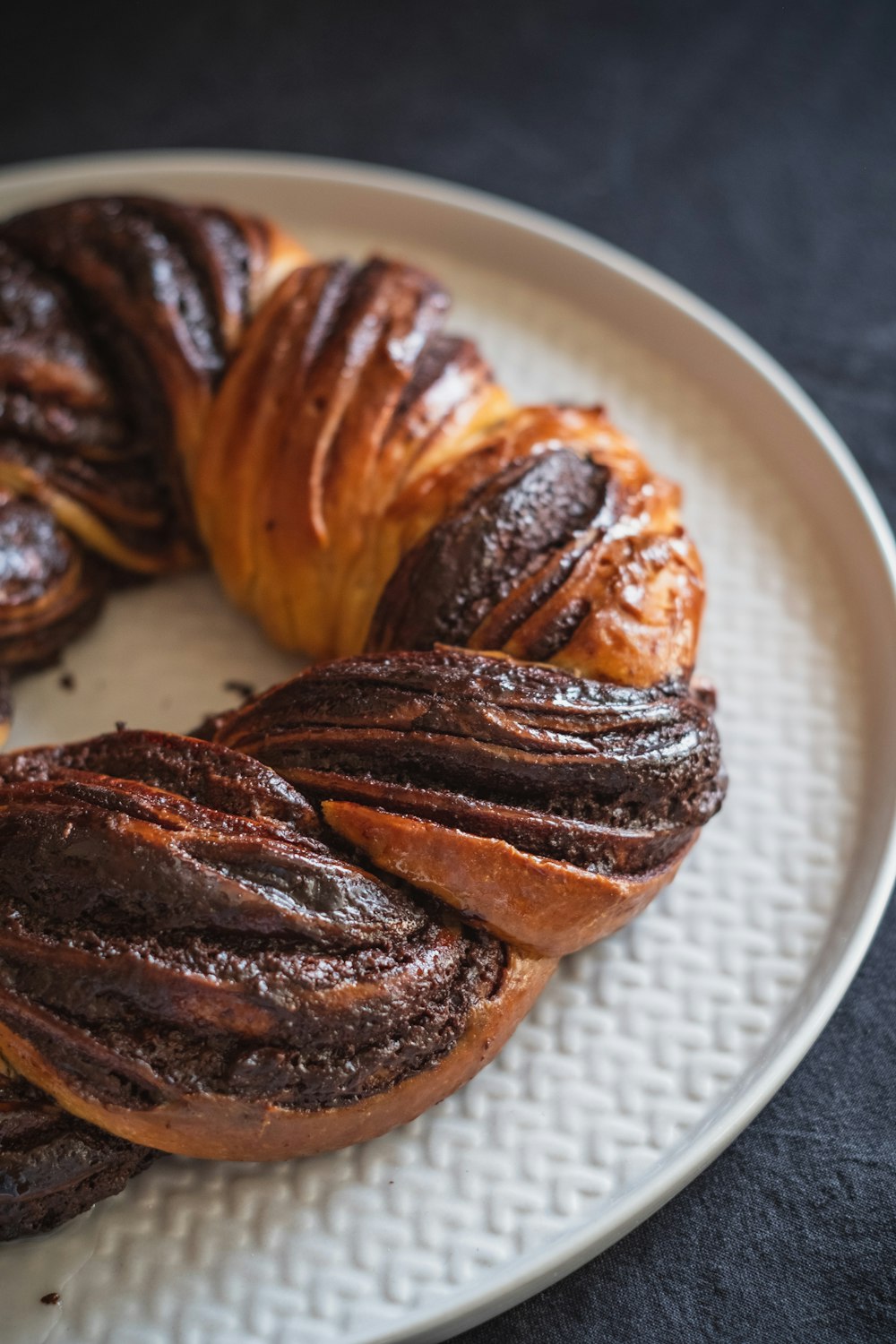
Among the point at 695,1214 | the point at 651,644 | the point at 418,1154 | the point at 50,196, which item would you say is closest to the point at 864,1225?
the point at 695,1214

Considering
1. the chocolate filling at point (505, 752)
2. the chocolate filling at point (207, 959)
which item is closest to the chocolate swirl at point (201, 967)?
the chocolate filling at point (207, 959)

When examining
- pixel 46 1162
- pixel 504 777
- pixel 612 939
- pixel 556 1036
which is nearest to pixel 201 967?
pixel 46 1162

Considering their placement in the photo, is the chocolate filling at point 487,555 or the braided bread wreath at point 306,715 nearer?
the braided bread wreath at point 306,715

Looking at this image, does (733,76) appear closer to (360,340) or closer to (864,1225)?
(360,340)

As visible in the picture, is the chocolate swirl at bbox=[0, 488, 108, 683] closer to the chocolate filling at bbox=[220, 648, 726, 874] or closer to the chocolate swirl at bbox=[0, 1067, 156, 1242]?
the chocolate filling at bbox=[220, 648, 726, 874]

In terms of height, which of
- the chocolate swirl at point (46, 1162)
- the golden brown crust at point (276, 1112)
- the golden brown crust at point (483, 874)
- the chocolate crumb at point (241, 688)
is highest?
the golden brown crust at point (483, 874)

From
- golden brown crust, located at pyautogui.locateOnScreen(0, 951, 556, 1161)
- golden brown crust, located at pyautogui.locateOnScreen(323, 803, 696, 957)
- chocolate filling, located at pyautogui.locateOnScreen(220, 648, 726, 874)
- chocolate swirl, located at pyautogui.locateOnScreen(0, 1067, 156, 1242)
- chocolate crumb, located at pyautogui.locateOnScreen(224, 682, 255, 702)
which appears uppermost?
chocolate filling, located at pyautogui.locateOnScreen(220, 648, 726, 874)

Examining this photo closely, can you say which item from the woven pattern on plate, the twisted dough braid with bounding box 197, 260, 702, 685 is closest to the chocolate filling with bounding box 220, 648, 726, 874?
the twisted dough braid with bounding box 197, 260, 702, 685

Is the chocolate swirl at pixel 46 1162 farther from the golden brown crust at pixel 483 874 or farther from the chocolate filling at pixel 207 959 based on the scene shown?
the golden brown crust at pixel 483 874
